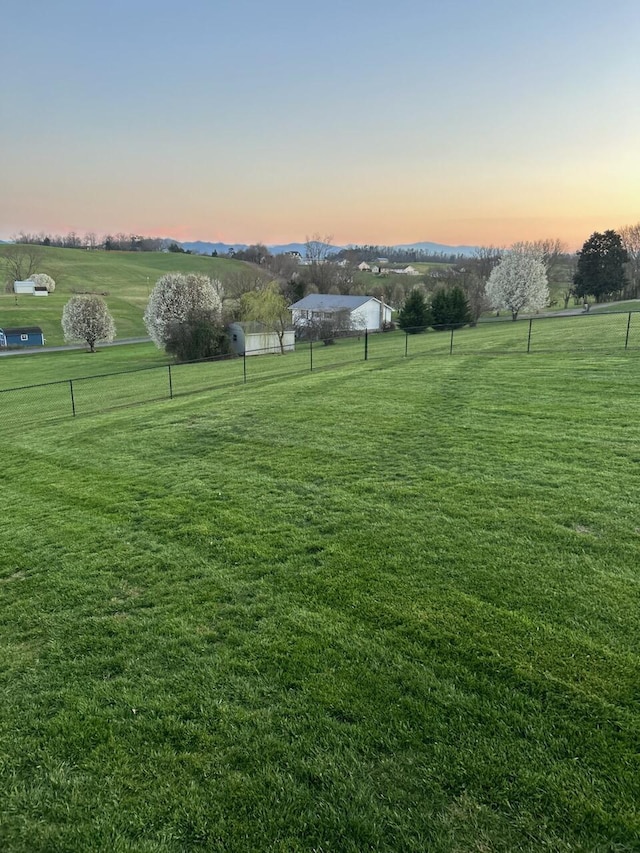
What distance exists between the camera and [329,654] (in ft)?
11.5

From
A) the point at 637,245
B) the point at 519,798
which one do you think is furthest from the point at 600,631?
the point at 637,245

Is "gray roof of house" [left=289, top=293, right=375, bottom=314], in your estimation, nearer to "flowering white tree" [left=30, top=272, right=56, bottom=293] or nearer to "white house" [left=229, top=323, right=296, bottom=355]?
"white house" [left=229, top=323, right=296, bottom=355]

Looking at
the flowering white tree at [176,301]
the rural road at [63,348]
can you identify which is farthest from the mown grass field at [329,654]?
the rural road at [63,348]

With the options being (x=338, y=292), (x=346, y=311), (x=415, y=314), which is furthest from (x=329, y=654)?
(x=338, y=292)

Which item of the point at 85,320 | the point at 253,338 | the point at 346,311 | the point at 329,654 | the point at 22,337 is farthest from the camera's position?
the point at 22,337

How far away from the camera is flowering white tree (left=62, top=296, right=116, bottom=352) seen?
47688 millimetres

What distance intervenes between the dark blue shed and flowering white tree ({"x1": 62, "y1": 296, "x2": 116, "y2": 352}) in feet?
35.2

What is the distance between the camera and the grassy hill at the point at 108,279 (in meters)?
64.8

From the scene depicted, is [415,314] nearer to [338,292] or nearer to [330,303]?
[330,303]

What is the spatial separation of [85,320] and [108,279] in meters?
52.9

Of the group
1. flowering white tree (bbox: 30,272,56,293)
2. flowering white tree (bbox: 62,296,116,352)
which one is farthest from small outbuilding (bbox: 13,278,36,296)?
flowering white tree (bbox: 62,296,116,352)

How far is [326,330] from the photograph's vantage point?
4281cm

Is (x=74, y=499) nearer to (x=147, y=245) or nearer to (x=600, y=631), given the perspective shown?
(x=600, y=631)

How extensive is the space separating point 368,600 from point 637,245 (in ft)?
314
